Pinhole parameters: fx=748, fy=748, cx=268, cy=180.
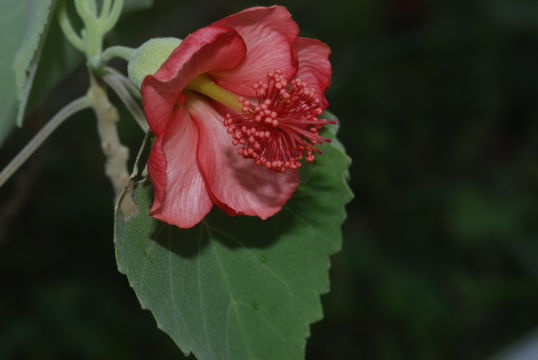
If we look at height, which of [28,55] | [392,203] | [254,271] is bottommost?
[392,203]

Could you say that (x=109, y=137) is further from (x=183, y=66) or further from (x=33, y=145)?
(x=183, y=66)

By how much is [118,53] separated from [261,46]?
38 centimetres

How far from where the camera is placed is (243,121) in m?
A: 1.70

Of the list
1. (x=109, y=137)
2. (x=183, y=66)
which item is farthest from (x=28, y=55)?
(x=109, y=137)

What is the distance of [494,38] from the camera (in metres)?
6.71

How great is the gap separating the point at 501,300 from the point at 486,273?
502 millimetres

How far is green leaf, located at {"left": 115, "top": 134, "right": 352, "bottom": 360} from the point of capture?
5.92ft

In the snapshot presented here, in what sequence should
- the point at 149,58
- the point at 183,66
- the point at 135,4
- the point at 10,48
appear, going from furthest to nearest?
the point at 135,4 < the point at 10,48 < the point at 149,58 < the point at 183,66

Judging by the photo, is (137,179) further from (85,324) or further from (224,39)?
(85,324)

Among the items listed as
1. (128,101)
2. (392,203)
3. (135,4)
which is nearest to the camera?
(128,101)

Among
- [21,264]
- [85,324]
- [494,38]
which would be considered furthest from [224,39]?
[494,38]

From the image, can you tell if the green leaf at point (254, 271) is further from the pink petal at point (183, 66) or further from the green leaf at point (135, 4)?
the green leaf at point (135, 4)

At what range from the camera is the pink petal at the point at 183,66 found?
1476 millimetres

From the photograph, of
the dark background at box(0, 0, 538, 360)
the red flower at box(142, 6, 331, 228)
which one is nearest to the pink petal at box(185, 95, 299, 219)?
the red flower at box(142, 6, 331, 228)
